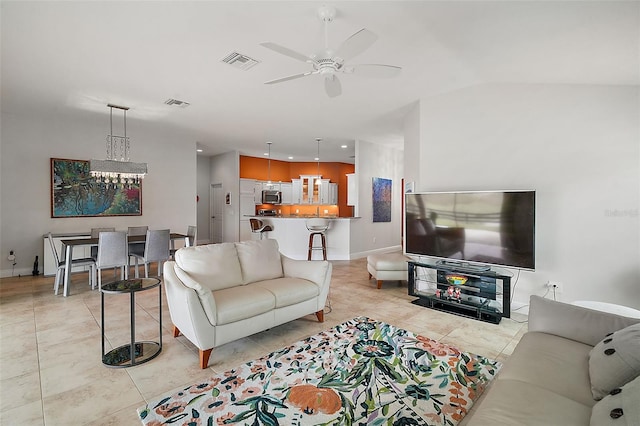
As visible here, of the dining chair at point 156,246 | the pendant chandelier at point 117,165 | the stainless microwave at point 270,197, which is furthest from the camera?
the stainless microwave at point 270,197

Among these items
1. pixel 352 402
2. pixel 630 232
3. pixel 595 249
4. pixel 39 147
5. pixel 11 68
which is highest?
pixel 11 68

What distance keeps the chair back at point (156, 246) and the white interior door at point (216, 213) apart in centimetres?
475

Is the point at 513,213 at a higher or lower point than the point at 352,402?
higher

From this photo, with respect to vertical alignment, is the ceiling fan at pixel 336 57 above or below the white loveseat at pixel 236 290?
above

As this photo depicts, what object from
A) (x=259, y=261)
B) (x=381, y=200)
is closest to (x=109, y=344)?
(x=259, y=261)

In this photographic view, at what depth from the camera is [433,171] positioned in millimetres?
4441

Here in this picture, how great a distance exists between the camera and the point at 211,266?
3.13 m

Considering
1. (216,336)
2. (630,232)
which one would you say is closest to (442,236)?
(630,232)

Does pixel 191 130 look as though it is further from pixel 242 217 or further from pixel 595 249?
pixel 595 249

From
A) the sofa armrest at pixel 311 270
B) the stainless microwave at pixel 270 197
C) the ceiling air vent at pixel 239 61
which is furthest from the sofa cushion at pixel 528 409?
the stainless microwave at pixel 270 197

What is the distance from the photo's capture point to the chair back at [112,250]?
4.41 meters

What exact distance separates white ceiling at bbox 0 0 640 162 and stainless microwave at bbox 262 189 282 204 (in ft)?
16.6

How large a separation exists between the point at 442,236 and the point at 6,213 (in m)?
7.45

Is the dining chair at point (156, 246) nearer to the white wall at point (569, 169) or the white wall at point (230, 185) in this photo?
the white wall at point (230, 185)
